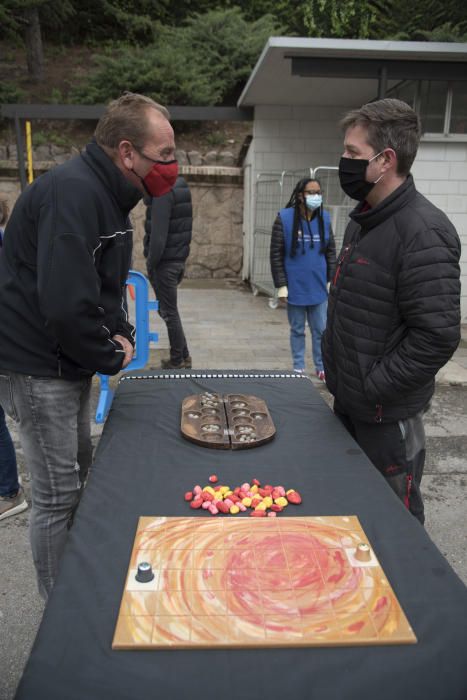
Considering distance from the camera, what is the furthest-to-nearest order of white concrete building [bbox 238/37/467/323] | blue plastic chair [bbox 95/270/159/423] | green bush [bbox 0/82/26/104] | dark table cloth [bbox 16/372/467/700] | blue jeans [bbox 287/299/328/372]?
green bush [bbox 0/82/26/104]
white concrete building [bbox 238/37/467/323]
blue jeans [bbox 287/299/328/372]
blue plastic chair [bbox 95/270/159/423]
dark table cloth [bbox 16/372/467/700]

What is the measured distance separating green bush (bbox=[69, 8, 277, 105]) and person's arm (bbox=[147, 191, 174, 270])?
10.2 m

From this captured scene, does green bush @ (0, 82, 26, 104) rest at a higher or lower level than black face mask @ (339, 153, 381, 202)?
higher

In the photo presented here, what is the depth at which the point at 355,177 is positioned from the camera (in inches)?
80.7

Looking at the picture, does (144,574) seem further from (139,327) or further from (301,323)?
(301,323)

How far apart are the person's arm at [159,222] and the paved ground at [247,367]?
3.98ft

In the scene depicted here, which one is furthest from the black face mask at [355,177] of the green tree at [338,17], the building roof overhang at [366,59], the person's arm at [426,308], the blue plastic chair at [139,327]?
the green tree at [338,17]

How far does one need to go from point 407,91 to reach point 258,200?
10.2 feet

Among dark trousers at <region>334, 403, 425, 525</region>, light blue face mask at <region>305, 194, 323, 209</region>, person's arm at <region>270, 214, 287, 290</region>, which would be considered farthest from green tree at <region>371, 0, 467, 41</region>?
dark trousers at <region>334, 403, 425, 525</region>

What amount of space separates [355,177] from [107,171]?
86 centimetres

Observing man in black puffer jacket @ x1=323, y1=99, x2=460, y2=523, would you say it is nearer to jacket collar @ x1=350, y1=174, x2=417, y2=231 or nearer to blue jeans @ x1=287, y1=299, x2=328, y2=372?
jacket collar @ x1=350, y1=174, x2=417, y2=231

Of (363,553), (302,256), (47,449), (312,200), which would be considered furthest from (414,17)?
(363,553)

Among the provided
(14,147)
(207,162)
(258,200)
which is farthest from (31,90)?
(258,200)

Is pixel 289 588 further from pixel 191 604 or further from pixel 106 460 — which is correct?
pixel 106 460

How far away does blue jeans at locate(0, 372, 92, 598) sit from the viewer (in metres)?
1.98
